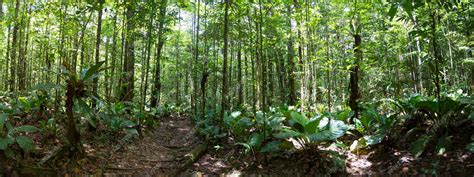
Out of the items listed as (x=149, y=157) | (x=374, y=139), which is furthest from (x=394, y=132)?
(x=149, y=157)

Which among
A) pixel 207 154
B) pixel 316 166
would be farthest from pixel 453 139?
pixel 207 154

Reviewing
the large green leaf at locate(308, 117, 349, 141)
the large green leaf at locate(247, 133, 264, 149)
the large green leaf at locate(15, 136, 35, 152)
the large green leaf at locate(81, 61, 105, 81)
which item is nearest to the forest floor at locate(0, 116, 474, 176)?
the large green leaf at locate(247, 133, 264, 149)

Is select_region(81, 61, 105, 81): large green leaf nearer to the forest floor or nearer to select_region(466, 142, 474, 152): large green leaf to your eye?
the forest floor

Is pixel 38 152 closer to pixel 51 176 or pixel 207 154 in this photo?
pixel 51 176

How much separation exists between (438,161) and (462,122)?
40.9 inches

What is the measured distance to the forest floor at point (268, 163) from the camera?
14.5 feet

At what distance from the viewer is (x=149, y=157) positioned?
21.4ft

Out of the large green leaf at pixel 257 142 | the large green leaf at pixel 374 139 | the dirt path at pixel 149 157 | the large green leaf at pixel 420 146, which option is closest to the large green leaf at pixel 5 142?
the dirt path at pixel 149 157

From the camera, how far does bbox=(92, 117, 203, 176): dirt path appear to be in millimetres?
5391

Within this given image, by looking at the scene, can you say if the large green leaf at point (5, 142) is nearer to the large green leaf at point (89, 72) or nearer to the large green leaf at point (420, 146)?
the large green leaf at point (89, 72)

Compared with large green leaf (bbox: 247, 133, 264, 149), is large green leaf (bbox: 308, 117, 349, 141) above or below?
above

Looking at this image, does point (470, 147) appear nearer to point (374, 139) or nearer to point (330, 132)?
point (374, 139)

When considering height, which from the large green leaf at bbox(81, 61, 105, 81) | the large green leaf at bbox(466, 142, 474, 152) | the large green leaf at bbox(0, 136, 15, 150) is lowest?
the large green leaf at bbox(466, 142, 474, 152)

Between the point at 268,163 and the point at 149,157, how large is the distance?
8.80 ft
